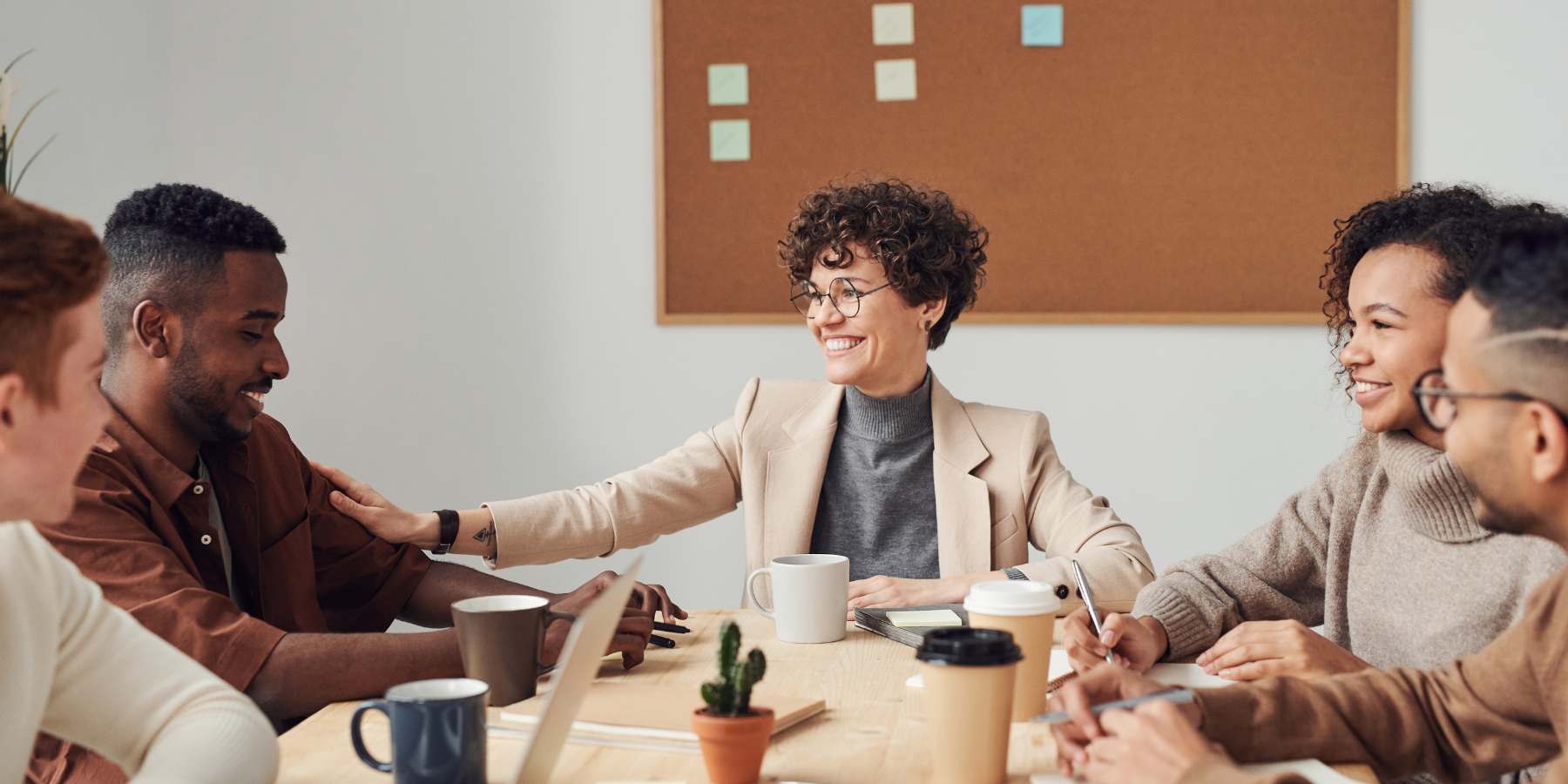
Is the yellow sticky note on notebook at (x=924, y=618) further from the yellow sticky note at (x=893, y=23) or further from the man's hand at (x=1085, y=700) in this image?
the yellow sticky note at (x=893, y=23)

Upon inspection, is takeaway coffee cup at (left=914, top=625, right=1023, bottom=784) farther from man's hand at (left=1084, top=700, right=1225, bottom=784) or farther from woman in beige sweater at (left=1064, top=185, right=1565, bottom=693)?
woman in beige sweater at (left=1064, top=185, right=1565, bottom=693)

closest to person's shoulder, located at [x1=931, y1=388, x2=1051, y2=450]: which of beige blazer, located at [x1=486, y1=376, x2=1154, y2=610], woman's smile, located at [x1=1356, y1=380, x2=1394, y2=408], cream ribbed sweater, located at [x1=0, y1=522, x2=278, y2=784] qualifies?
beige blazer, located at [x1=486, y1=376, x2=1154, y2=610]

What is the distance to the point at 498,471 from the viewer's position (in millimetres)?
3090

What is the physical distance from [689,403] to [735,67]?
0.90 meters

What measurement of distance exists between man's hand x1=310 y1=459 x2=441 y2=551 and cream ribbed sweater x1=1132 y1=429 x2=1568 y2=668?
1.06 metres

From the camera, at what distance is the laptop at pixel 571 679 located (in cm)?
72

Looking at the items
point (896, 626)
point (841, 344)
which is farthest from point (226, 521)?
point (841, 344)

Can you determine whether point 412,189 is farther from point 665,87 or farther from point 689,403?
point 689,403

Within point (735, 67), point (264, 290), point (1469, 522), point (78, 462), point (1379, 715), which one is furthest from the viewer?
point (735, 67)

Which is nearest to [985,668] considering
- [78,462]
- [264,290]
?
[78,462]

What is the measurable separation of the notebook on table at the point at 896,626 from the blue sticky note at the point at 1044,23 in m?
1.79

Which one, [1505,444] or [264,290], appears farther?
[264,290]

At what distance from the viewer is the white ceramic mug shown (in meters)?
1.38

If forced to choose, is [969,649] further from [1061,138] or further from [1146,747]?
[1061,138]
